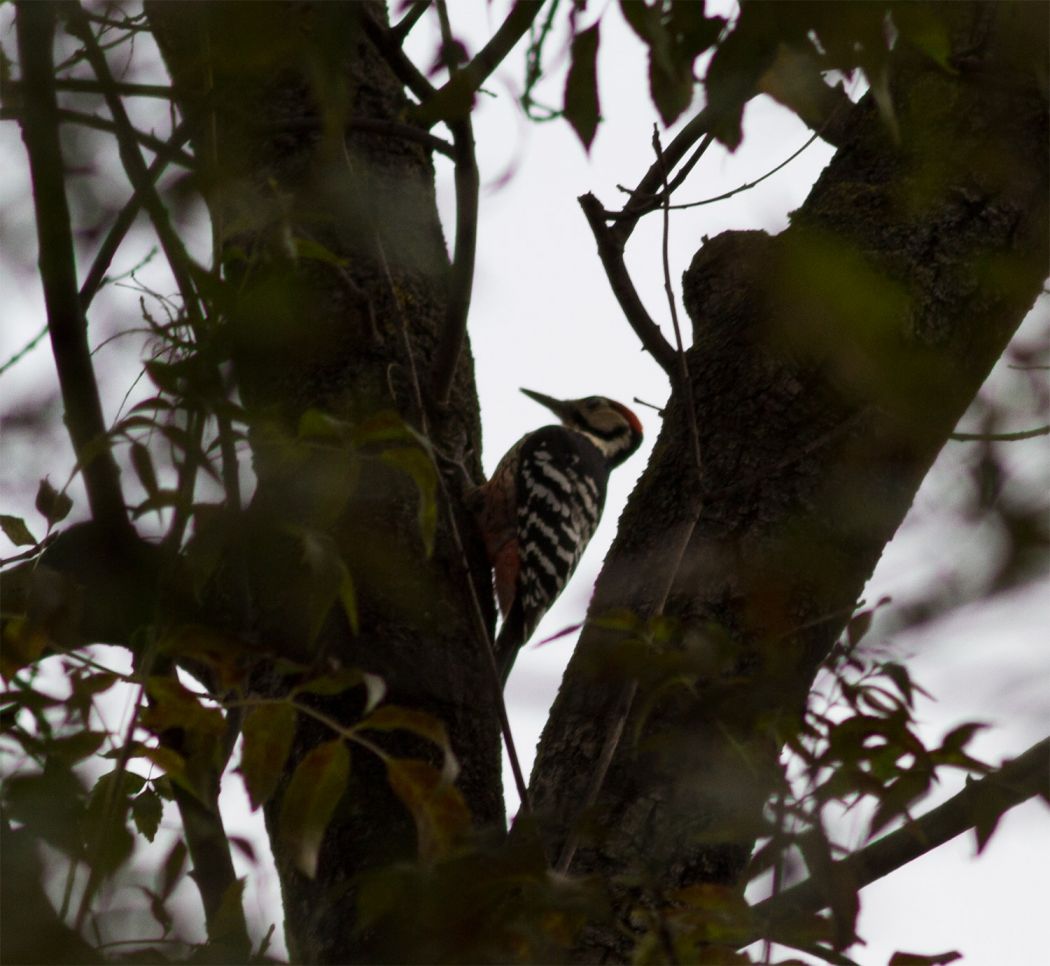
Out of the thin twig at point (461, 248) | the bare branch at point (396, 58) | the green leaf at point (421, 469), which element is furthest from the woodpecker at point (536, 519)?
the green leaf at point (421, 469)

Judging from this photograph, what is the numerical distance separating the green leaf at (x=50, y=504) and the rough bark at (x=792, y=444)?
982 millimetres

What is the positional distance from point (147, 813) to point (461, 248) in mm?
1232

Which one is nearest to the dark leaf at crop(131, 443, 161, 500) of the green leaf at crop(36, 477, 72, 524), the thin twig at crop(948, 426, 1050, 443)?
the green leaf at crop(36, 477, 72, 524)

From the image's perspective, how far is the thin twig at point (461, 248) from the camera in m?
2.74

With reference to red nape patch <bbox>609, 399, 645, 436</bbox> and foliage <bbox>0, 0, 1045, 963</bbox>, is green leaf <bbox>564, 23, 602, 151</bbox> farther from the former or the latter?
red nape patch <bbox>609, 399, 645, 436</bbox>

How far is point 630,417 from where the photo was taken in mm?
7285

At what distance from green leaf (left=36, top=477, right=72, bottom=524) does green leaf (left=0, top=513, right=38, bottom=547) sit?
0.28 ft

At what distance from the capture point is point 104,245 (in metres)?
2.14

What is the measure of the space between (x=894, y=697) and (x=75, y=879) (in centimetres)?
103

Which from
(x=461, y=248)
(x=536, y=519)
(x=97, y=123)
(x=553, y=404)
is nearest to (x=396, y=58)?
(x=461, y=248)

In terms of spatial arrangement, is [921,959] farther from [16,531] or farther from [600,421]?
[600,421]

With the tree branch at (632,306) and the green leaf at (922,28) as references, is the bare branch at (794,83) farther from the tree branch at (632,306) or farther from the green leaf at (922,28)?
the tree branch at (632,306)

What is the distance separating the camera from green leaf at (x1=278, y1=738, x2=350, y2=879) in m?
1.76

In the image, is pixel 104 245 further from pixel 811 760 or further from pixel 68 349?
pixel 811 760
